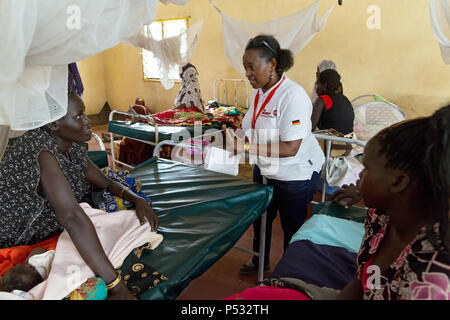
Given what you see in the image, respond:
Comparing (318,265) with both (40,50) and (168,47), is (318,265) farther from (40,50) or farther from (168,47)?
(168,47)

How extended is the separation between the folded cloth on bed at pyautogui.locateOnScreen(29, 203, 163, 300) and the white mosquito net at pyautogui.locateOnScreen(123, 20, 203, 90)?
3.99m

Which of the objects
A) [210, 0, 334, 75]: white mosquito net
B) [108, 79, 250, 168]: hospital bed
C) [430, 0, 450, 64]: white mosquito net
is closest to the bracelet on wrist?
[108, 79, 250, 168]: hospital bed

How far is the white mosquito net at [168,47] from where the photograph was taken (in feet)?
17.2

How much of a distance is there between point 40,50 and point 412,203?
123 centimetres

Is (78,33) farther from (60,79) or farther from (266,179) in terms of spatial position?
(266,179)

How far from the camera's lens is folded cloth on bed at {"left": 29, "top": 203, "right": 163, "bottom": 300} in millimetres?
1081

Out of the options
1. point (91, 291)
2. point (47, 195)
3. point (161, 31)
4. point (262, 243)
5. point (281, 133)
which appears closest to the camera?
point (91, 291)

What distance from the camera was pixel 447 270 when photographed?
723 millimetres

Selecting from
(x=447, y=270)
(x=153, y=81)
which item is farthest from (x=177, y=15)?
(x=447, y=270)

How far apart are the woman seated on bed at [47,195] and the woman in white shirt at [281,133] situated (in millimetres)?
1090

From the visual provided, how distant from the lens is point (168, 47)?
17.9ft

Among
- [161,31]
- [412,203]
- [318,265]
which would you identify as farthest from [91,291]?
[161,31]

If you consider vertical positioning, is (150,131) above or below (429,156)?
below

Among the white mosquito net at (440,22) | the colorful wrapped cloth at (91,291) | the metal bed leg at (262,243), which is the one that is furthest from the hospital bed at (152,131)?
the white mosquito net at (440,22)
